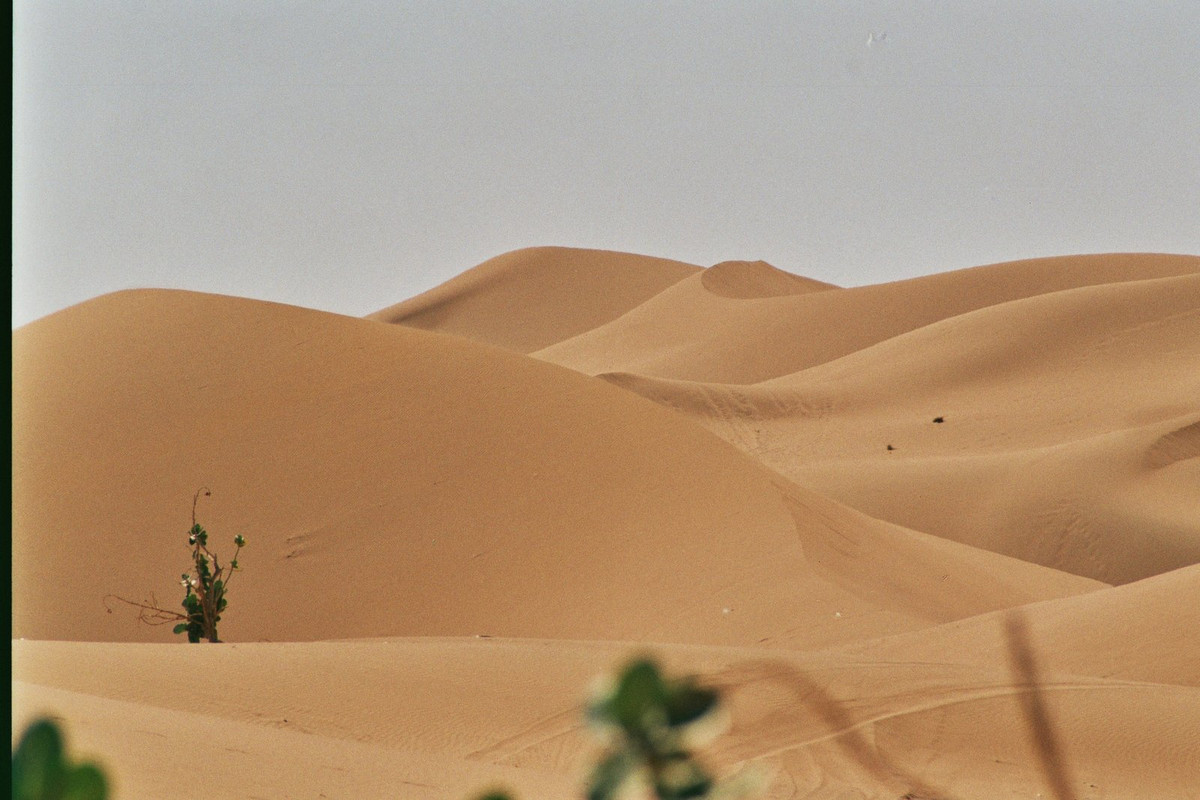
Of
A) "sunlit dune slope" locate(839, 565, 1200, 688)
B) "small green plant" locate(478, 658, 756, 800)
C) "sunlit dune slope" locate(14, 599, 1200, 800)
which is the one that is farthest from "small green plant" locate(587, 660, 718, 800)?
"sunlit dune slope" locate(839, 565, 1200, 688)

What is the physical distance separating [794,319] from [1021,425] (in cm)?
3177

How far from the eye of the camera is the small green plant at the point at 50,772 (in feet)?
2.23

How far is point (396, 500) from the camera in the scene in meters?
18.9

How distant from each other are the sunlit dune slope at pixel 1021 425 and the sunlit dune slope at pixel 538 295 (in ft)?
171

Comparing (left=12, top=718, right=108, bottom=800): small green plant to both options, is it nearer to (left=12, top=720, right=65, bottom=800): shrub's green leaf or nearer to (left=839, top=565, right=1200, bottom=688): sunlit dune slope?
(left=12, top=720, right=65, bottom=800): shrub's green leaf

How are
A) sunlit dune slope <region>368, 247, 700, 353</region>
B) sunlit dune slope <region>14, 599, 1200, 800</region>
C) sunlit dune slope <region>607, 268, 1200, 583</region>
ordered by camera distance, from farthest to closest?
1. sunlit dune slope <region>368, 247, 700, 353</region>
2. sunlit dune slope <region>607, 268, 1200, 583</region>
3. sunlit dune slope <region>14, 599, 1200, 800</region>

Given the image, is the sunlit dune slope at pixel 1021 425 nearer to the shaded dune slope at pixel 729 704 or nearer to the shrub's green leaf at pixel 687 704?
the shaded dune slope at pixel 729 704

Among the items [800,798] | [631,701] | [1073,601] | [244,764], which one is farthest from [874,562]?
[631,701]

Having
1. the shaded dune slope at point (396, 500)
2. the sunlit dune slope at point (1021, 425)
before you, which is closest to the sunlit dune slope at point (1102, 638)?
the shaded dune slope at point (396, 500)

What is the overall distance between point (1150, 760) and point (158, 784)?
691cm

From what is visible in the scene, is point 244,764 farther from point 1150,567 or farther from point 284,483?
point 1150,567

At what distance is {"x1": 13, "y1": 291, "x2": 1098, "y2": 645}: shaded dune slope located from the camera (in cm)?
1680

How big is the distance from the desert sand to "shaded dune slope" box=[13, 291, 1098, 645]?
0.06 metres

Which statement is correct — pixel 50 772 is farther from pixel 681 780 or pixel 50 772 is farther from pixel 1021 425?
pixel 1021 425
